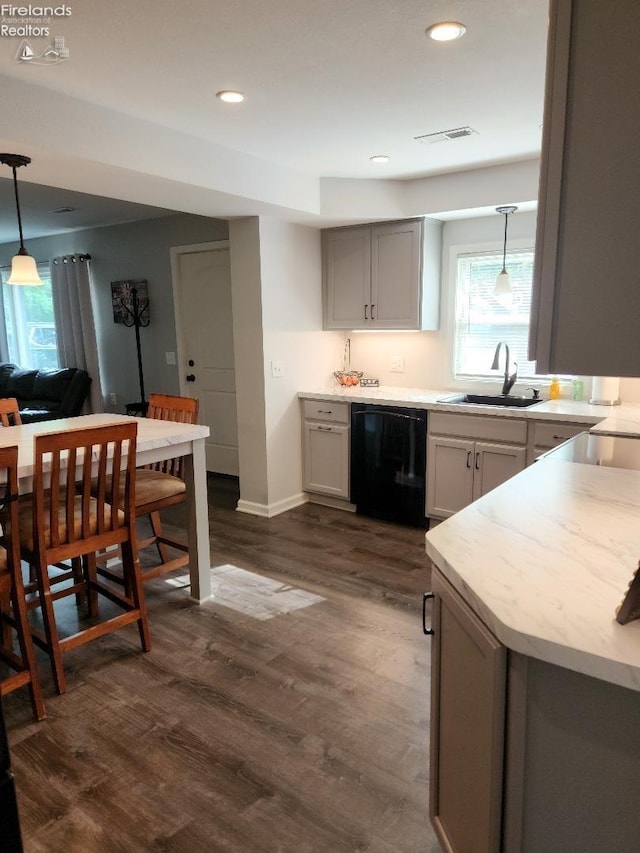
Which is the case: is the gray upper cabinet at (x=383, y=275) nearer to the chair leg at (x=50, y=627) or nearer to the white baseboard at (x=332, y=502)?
the white baseboard at (x=332, y=502)

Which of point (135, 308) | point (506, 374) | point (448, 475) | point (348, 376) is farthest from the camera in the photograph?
point (135, 308)

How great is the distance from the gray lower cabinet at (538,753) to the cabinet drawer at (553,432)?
2351 mm

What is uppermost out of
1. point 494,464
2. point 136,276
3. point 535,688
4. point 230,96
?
point 230,96

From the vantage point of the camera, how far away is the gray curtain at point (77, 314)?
20.3ft

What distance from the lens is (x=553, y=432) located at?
133 inches

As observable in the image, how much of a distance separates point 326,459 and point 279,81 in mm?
2721

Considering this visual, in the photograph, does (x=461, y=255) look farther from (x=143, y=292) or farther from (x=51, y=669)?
(x=51, y=669)

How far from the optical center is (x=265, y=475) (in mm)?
4352

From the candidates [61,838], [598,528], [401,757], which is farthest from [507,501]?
[61,838]

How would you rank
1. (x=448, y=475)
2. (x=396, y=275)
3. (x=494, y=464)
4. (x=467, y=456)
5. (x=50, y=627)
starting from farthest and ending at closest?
(x=396, y=275) → (x=448, y=475) → (x=467, y=456) → (x=494, y=464) → (x=50, y=627)

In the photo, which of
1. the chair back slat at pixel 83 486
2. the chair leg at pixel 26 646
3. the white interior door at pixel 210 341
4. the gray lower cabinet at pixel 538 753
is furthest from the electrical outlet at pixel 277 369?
the gray lower cabinet at pixel 538 753

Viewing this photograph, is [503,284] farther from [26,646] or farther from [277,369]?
[26,646]

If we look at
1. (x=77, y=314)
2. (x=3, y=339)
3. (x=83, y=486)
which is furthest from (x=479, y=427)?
(x=3, y=339)

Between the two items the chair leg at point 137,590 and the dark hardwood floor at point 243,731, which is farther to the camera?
the chair leg at point 137,590
